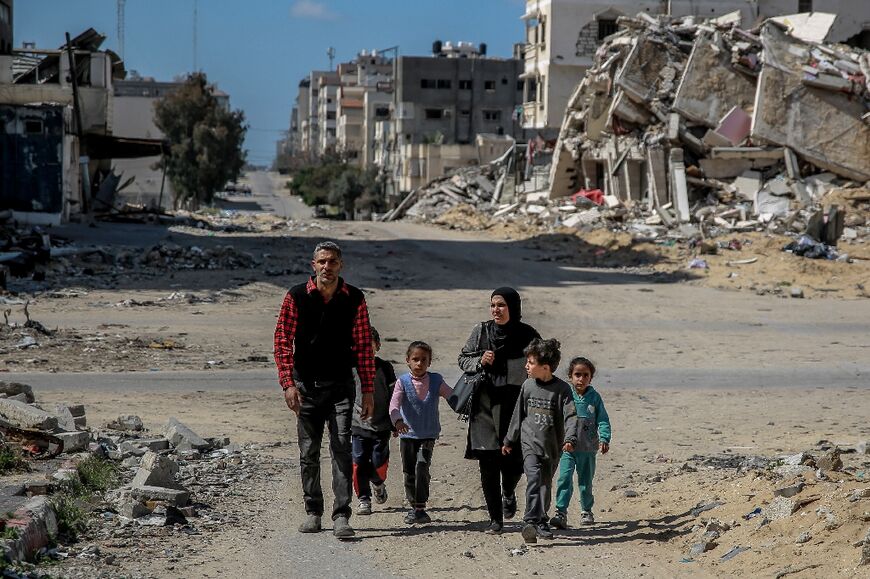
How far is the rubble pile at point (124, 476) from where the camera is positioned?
6.95 metres

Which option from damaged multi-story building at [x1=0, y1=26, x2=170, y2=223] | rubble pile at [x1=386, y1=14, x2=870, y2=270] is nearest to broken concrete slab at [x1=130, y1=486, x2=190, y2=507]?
rubble pile at [x1=386, y1=14, x2=870, y2=270]

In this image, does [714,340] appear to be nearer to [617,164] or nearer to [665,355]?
[665,355]

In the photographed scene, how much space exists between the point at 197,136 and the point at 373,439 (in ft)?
214

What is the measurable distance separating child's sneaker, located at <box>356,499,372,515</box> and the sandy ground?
11 centimetres

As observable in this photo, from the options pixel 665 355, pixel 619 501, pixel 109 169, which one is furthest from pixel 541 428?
pixel 109 169

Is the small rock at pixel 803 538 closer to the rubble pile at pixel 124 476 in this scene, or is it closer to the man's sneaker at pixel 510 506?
the man's sneaker at pixel 510 506

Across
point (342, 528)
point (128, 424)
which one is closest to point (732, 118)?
point (128, 424)

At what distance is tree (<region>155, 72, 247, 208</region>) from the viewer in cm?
7181

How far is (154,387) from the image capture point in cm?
1375

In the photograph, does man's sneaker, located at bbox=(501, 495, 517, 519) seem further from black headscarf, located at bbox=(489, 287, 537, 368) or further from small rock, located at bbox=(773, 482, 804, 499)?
small rock, located at bbox=(773, 482, 804, 499)

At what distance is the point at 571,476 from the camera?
313 inches

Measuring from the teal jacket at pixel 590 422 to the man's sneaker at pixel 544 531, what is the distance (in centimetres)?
53

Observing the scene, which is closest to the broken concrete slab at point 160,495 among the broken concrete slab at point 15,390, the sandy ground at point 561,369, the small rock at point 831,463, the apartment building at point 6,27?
the sandy ground at point 561,369

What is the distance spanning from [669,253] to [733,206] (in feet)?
19.0
